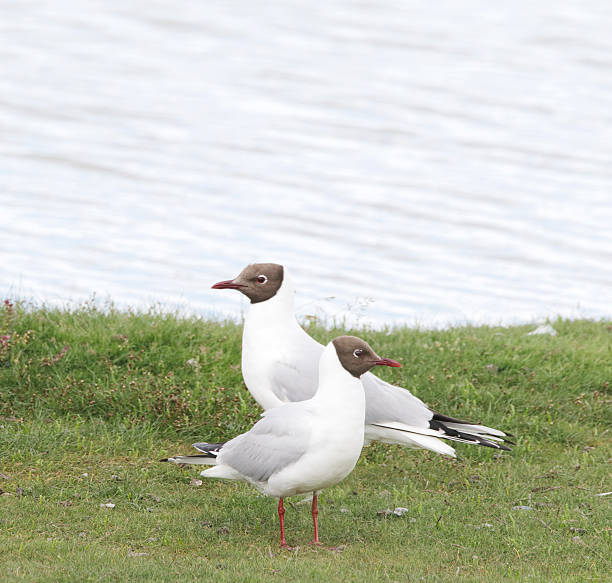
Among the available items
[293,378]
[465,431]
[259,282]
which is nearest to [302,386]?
[293,378]

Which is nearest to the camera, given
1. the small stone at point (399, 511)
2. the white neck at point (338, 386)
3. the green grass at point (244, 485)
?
the green grass at point (244, 485)

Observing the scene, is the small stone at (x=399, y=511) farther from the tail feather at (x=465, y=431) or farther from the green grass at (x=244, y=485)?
the tail feather at (x=465, y=431)

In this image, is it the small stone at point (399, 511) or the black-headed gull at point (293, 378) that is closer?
the small stone at point (399, 511)

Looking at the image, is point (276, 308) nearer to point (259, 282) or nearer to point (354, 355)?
point (259, 282)

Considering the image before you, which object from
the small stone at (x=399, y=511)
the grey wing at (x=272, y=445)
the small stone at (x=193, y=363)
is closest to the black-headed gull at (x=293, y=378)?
the small stone at (x=399, y=511)

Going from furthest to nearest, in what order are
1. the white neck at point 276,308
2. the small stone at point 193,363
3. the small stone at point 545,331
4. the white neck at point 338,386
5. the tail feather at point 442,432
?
the small stone at point 545,331
the small stone at point 193,363
the white neck at point 276,308
the tail feather at point 442,432
the white neck at point 338,386

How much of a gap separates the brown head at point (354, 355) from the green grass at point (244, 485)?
113 cm

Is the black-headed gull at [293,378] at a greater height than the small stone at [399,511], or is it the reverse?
the black-headed gull at [293,378]

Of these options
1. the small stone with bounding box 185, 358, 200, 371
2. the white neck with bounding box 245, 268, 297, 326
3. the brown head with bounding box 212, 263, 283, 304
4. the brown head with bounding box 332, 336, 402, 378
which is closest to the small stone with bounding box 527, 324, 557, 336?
the small stone with bounding box 185, 358, 200, 371

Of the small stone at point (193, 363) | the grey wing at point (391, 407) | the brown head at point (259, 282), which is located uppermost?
the brown head at point (259, 282)

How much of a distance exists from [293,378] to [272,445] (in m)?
0.92

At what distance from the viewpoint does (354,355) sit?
6359 mm

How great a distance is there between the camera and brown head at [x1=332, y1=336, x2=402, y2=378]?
635 centimetres

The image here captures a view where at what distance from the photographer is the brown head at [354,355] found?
6348 mm
